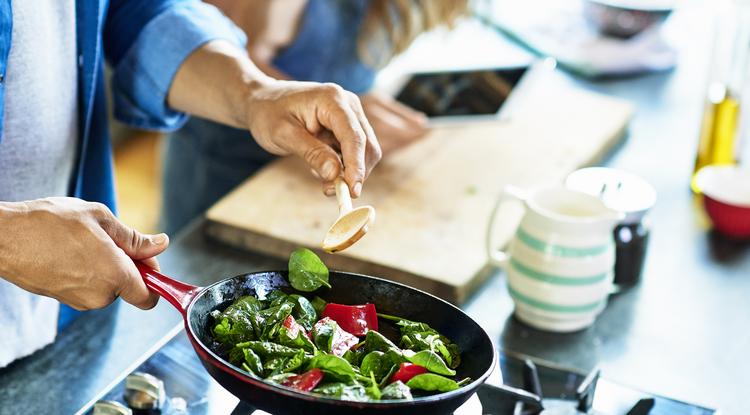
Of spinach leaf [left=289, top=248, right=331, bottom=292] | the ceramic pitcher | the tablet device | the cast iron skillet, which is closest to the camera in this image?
the cast iron skillet

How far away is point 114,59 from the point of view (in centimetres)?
147

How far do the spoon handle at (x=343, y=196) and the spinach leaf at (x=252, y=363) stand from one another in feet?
0.64

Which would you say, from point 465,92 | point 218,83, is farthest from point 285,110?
point 465,92

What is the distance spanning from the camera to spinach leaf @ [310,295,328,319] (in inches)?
41.2

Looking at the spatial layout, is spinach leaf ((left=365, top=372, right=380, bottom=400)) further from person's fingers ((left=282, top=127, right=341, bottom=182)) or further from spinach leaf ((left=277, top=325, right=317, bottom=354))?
person's fingers ((left=282, top=127, right=341, bottom=182))

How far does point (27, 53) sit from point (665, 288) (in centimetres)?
98

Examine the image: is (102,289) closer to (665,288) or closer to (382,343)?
(382,343)

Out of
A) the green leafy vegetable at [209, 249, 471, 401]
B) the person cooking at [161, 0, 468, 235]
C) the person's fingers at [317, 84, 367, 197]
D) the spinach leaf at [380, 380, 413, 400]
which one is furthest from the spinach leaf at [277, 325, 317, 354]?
the person cooking at [161, 0, 468, 235]

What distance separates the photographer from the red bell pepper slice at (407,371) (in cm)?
92

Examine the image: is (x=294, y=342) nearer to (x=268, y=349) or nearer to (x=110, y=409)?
(x=268, y=349)

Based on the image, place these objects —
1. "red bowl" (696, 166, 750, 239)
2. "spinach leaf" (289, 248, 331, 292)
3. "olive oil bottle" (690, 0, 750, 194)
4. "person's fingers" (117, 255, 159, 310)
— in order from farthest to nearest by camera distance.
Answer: "olive oil bottle" (690, 0, 750, 194) < "red bowl" (696, 166, 750, 239) < "spinach leaf" (289, 248, 331, 292) < "person's fingers" (117, 255, 159, 310)

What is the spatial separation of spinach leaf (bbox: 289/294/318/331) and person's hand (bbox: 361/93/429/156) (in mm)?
819

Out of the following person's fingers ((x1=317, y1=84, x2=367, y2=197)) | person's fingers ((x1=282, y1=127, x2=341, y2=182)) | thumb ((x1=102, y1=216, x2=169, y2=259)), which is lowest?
thumb ((x1=102, y1=216, x2=169, y2=259))

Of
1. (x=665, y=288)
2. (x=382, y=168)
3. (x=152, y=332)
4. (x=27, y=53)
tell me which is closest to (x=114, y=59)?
(x=27, y=53)
